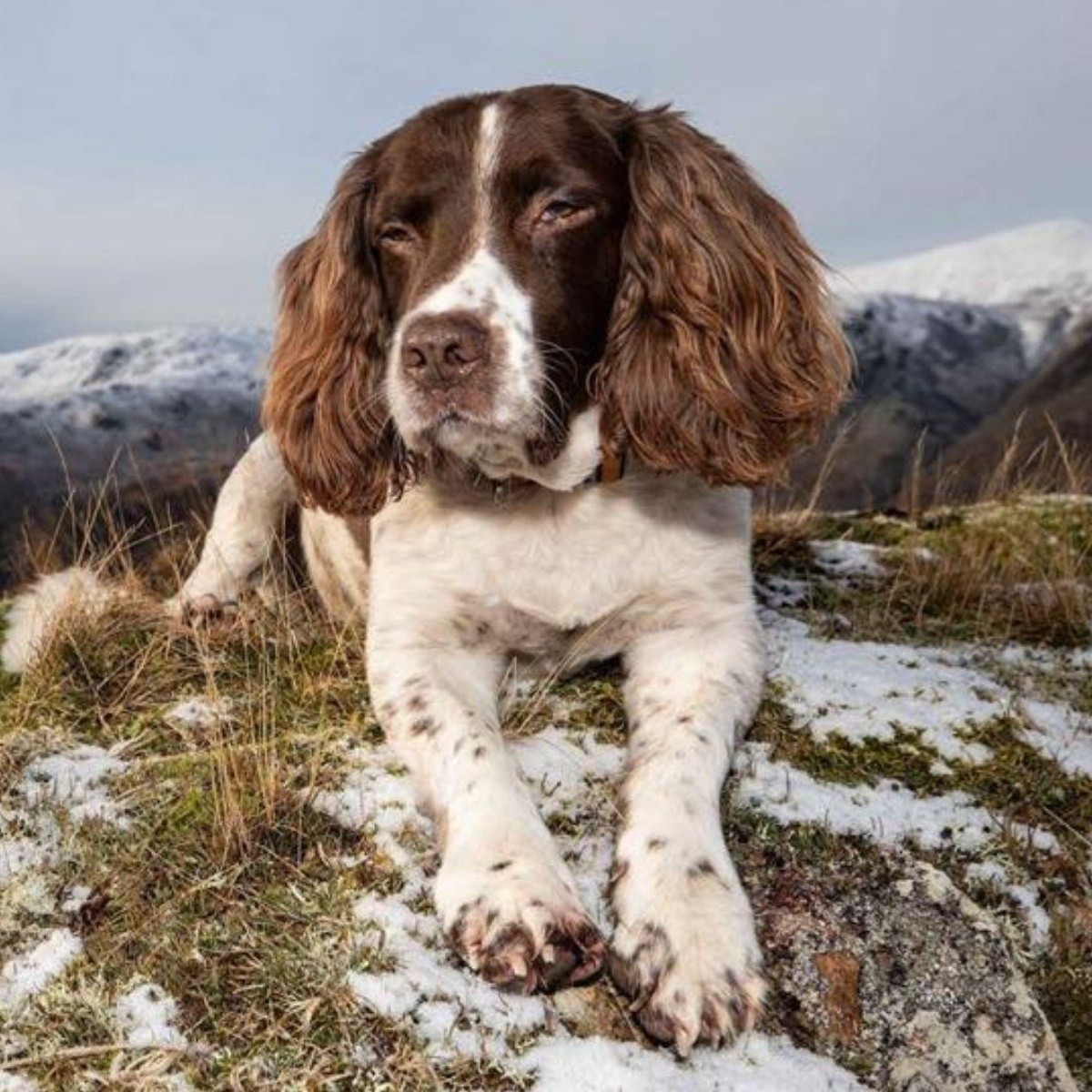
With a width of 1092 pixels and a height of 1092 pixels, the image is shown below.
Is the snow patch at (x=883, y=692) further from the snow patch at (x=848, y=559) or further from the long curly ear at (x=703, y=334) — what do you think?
the snow patch at (x=848, y=559)

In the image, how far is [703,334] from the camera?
3.27 metres

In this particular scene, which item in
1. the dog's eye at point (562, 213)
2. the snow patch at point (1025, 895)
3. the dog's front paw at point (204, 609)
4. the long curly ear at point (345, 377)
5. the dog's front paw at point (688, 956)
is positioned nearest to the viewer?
the dog's front paw at point (688, 956)

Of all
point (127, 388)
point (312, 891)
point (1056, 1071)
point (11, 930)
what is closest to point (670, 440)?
point (312, 891)

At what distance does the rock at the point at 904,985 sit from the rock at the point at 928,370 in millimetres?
20815

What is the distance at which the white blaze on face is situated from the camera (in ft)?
9.28

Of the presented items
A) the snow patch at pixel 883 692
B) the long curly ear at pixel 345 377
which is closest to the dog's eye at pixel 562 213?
the long curly ear at pixel 345 377

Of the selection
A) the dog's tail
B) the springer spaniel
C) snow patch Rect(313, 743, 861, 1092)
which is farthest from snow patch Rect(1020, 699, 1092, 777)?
the dog's tail

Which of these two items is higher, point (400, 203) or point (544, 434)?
point (400, 203)

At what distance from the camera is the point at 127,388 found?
56.2 ft

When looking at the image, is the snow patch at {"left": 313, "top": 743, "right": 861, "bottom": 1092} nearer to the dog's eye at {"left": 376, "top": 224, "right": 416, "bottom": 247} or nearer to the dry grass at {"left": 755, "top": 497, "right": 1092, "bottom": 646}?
the dog's eye at {"left": 376, "top": 224, "right": 416, "bottom": 247}

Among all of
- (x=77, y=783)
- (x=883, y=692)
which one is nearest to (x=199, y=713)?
(x=77, y=783)

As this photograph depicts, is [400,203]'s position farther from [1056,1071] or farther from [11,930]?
[1056,1071]

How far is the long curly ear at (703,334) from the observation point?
3.22m

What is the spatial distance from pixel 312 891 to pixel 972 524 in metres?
4.10
